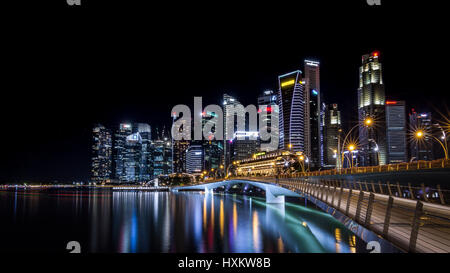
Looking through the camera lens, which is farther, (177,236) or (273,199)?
(273,199)

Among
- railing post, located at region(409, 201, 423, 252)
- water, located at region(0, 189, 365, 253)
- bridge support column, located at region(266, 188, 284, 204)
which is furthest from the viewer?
bridge support column, located at region(266, 188, 284, 204)

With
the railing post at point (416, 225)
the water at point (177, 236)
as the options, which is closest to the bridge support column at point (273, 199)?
the water at point (177, 236)

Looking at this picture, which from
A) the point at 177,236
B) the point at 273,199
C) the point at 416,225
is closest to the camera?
the point at 416,225

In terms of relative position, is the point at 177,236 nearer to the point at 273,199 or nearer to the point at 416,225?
the point at 416,225

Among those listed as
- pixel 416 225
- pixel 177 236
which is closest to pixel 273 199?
pixel 177 236

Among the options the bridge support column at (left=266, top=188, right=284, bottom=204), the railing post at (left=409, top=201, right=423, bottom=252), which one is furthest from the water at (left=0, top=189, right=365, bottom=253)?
the bridge support column at (left=266, top=188, right=284, bottom=204)

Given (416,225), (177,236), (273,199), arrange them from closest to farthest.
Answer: (416,225) → (177,236) → (273,199)

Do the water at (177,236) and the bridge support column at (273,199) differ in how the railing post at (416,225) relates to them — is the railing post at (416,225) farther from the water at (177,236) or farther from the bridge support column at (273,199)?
the bridge support column at (273,199)

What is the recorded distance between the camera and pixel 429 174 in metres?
35.3

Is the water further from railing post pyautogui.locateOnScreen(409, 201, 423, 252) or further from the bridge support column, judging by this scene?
the bridge support column

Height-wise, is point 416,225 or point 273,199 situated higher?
point 416,225
